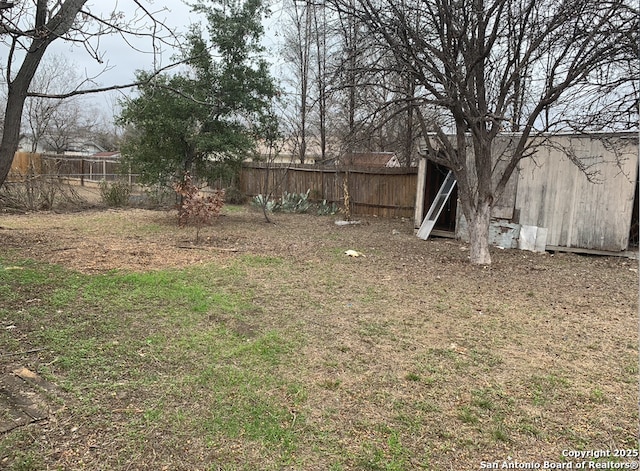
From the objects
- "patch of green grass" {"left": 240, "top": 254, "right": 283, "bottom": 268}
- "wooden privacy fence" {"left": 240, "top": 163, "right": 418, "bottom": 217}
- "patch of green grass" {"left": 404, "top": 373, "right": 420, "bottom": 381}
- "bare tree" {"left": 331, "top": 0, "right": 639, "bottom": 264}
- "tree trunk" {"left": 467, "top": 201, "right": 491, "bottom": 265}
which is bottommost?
"patch of green grass" {"left": 404, "top": 373, "right": 420, "bottom": 381}

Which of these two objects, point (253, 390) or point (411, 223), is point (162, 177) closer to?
point (411, 223)

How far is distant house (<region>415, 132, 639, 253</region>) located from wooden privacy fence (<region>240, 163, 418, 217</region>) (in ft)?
14.4

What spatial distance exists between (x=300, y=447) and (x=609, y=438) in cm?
179

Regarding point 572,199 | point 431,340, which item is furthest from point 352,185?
point 431,340

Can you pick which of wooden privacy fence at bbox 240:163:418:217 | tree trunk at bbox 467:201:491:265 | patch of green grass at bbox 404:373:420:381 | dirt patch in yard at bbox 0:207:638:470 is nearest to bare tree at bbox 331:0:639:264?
tree trunk at bbox 467:201:491:265

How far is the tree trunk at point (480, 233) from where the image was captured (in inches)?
265

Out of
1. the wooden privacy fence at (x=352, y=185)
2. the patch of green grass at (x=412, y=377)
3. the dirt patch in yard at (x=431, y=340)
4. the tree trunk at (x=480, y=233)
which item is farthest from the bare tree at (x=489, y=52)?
the wooden privacy fence at (x=352, y=185)

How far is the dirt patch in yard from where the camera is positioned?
238 centimetres

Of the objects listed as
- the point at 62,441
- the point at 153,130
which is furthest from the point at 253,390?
the point at 153,130

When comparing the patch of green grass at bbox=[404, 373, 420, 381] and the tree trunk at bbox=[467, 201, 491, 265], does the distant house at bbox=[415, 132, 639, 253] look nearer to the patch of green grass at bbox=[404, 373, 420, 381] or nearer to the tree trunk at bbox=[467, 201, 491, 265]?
the tree trunk at bbox=[467, 201, 491, 265]

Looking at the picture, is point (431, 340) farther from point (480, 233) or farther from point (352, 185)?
point (352, 185)

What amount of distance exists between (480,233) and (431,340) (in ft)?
11.7

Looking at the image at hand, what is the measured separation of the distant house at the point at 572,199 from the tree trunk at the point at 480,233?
2.10 meters

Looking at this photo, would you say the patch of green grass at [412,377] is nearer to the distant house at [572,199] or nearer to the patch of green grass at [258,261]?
the patch of green grass at [258,261]
